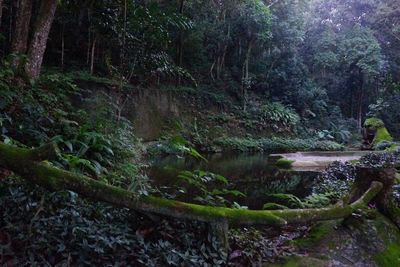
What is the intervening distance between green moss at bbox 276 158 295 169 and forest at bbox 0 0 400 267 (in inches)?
2.3

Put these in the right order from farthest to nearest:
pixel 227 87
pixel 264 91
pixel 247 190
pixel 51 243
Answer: pixel 264 91 < pixel 227 87 < pixel 247 190 < pixel 51 243

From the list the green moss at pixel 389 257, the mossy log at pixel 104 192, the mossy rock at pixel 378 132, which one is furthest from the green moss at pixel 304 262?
the mossy rock at pixel 378 132

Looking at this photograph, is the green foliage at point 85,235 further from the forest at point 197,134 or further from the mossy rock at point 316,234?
the mossy rock at point 316,234

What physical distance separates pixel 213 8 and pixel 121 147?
49.4 feet

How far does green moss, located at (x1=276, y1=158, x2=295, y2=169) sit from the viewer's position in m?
11.4

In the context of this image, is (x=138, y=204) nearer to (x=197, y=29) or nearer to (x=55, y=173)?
(x=55, y=173)

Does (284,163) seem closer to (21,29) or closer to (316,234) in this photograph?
(316,234)

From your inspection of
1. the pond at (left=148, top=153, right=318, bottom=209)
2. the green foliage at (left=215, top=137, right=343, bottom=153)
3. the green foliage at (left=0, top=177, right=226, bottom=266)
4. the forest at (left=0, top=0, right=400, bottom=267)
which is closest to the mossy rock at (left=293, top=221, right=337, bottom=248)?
the forest at (left=0, top=0, right=400, bottom=267)

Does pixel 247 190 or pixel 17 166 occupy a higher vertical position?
pixel 17 166

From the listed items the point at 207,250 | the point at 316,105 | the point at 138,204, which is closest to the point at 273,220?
the point at 207,250

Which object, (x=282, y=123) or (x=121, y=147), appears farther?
(x=282, y=123)

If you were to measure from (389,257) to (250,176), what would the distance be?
6.11 m

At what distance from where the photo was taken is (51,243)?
2537 mm

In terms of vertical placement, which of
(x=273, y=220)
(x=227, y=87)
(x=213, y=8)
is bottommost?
(x=273, y=220)
